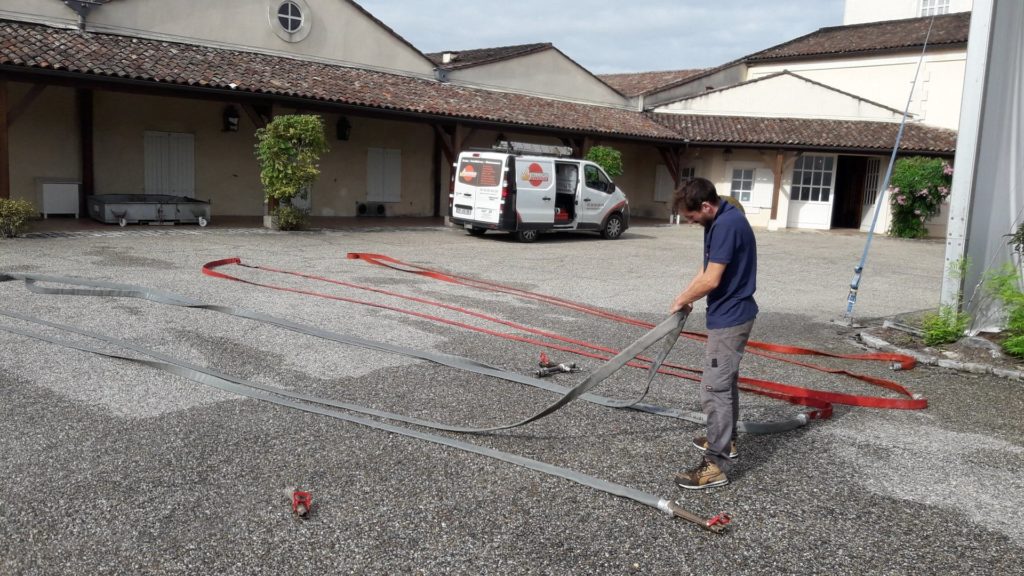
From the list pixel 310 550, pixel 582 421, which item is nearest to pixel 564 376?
pixel 582 421

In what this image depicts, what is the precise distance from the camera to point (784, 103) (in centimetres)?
2761

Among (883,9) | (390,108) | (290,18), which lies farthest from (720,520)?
(883,9)

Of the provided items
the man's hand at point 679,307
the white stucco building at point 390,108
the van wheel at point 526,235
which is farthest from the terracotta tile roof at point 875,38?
the man's hand at point 679,307

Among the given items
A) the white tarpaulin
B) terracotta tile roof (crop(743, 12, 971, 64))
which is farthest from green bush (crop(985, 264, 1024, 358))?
terracotta tile roof (crop(743, 12, 971, 64))

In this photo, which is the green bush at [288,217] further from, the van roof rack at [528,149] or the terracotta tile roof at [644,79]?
the terracotta tile roof at [644,79]

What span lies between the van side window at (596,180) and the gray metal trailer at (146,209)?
8.34 m

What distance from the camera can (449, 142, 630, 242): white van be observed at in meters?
16.4

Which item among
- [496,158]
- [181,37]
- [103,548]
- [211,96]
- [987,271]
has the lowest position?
[103,548]

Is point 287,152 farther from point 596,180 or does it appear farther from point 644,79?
point 644,79

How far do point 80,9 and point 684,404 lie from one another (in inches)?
620

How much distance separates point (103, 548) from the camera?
3.33 metres

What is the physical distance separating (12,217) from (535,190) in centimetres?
953

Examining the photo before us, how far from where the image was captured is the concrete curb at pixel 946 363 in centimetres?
699

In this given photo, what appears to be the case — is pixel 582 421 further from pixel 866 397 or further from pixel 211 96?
pixel 211 96
